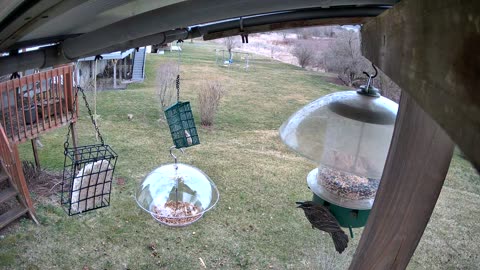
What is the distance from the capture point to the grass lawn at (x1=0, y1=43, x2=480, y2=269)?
4258 millimetres

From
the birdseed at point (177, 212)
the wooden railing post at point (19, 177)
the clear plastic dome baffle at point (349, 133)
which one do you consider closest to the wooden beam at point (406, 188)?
the clear plastic dome baffle at point (349, 133)

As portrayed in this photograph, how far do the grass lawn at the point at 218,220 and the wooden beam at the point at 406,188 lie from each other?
8.85 ft

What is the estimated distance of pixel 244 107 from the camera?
11438 millimetres

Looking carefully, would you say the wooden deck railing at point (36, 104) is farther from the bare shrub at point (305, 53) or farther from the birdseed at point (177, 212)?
the bare shrub at point (305, 53)

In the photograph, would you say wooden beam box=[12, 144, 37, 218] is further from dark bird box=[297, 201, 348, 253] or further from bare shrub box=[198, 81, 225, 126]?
bare shrub box=[198, 81, 225, 126]

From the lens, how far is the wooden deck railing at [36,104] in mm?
4334

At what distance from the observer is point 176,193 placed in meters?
3.63

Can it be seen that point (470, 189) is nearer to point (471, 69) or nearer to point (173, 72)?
point (173, 72)

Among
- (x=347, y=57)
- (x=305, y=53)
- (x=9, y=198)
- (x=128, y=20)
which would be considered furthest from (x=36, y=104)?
(x=305, y=53)

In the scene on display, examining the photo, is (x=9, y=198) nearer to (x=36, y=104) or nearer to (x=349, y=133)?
(x=36, y=104)

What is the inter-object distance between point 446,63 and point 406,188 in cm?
120

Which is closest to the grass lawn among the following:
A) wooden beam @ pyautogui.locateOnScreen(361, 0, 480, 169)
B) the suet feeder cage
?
the suet feeder cage

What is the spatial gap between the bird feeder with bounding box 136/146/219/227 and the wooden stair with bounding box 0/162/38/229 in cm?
172

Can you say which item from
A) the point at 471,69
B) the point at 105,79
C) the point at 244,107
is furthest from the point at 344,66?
the point at 471,69
